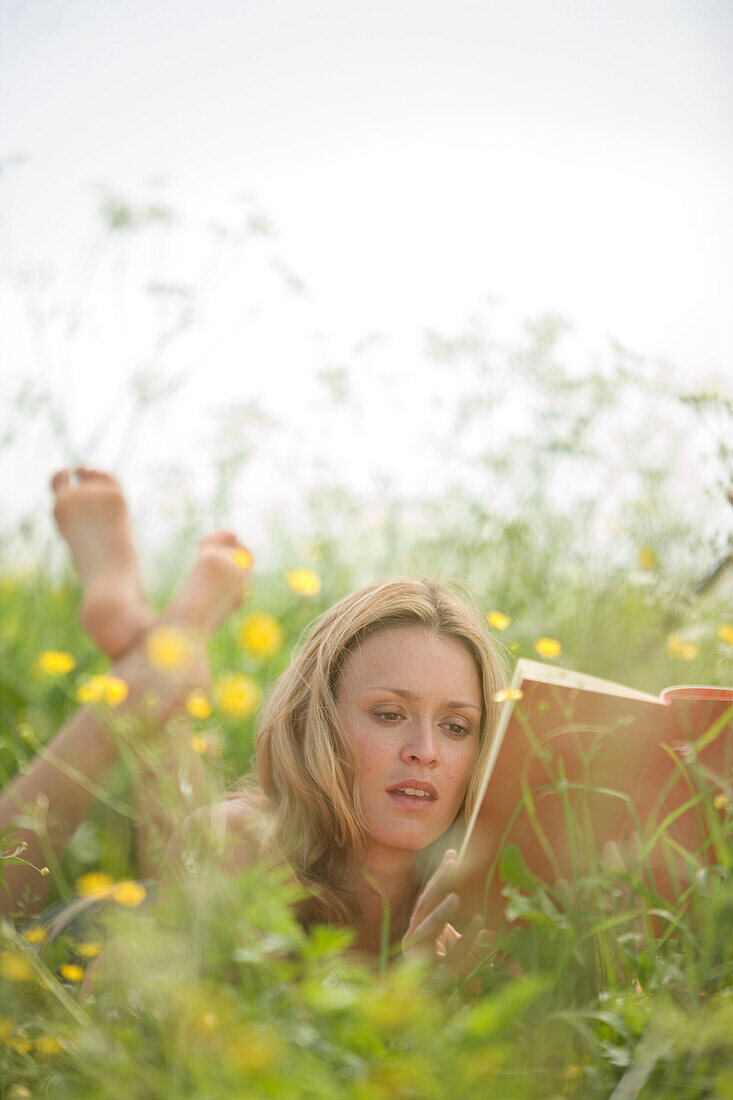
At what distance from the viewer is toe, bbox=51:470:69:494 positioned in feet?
6.85

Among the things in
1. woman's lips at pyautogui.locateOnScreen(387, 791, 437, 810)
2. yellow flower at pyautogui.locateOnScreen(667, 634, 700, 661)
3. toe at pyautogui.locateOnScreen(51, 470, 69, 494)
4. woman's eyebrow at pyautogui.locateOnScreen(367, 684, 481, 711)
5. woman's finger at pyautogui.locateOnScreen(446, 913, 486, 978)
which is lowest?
woman's finger at pyautogui.locateOnScreen(446, 913, 486, 978)

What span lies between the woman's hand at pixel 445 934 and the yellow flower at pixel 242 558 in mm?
911

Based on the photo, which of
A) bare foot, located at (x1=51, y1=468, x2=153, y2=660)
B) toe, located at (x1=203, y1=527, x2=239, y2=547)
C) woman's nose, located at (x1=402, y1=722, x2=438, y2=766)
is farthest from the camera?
toe, located at (x1=203, y1=527, x2=239, y2=547)

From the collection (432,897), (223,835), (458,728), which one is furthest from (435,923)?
(223,835)

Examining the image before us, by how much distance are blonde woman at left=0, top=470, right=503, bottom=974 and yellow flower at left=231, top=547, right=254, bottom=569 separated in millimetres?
366

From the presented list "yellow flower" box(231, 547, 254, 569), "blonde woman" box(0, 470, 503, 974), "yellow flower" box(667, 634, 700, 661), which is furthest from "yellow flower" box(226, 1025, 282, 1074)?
"yellow flower" box(231, 547, 254, 569)

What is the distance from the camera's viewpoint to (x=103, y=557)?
194 cm

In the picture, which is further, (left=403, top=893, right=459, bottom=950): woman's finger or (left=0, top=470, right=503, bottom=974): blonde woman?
(left=0, top=470, right=503, bottom=974): blonde woman

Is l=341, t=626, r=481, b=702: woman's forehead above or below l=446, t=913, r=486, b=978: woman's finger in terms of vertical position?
above

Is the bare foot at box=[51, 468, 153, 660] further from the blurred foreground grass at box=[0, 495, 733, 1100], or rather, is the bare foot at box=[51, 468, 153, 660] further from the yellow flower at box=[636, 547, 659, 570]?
the yellow flower at box=[636, 547, 659, 570]

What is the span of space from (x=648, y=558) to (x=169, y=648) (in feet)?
3.58

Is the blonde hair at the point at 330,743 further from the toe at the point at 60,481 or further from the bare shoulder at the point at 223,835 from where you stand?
the toe at the point at 60,481

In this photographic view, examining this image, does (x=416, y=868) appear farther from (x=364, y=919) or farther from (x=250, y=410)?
(x=250, y=410)

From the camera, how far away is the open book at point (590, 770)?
A: 0.90m
